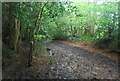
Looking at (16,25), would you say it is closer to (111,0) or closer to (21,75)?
(21,75)

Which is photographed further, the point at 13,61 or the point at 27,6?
the point at 13,61

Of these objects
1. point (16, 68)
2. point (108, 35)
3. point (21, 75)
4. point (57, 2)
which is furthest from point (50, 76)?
point (108, 35)

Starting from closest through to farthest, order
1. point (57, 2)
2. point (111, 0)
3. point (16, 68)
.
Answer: point (57, 2) → point (16, 68) → point (111, 0)

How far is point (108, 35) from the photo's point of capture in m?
6.47

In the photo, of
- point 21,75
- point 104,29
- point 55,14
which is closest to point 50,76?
point 21,75

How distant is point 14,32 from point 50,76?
2158 millimetres

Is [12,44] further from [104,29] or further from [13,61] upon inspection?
[104,29]

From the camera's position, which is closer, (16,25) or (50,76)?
(50,76)

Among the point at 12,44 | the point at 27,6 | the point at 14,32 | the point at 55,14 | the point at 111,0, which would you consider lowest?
the point at 12,44

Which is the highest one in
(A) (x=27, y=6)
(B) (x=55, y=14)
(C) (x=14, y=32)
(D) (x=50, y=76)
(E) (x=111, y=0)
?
(E) (x=111, y=0)

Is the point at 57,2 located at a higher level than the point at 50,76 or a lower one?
higher

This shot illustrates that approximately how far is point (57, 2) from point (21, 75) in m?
2.17

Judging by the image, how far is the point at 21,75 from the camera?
333 cm

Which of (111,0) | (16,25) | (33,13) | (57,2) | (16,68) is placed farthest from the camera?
(111,0)
